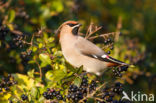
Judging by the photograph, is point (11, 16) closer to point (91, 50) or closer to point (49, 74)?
point (49, 74)

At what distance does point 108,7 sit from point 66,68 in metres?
3.28

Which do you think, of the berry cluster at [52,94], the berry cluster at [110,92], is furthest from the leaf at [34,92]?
the berry cluster at [110,92]

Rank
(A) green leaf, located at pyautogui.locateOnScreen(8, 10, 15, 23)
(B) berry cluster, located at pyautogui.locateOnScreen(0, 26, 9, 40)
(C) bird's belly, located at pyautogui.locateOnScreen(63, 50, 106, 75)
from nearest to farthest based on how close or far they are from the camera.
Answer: (C) bird's belly, located at pyautogui.locateOnScreen(63, 50, 106, 75) → (B) berry cluster, located at pyautogui.locateOnScreen(0, 26, 9, 40) → (A) green leaf, located at pyautogui.locateOnScreen(8, 10, 15, 23)

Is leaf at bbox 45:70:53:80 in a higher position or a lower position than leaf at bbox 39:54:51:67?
lower

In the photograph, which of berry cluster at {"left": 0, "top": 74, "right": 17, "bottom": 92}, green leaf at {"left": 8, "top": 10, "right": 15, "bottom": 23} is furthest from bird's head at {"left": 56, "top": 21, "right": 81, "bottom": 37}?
green leaf at {"left": 8, "top": 10, "right": 15, "bottom": 23}

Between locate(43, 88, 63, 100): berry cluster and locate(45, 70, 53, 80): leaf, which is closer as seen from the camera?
locate(43, 88, 63, 100): berry cluster

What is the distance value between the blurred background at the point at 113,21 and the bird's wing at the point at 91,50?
12.4 inches

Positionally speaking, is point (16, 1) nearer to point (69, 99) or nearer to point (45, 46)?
point (45, 46)

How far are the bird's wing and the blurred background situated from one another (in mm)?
315

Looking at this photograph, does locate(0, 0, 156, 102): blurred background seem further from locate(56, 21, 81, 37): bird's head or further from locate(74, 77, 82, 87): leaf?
locate(74, 77, 82, 87): leaf

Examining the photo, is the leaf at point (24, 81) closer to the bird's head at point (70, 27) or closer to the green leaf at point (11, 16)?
the bird's head at point (70, 27)

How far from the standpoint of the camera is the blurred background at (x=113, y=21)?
13.1ft

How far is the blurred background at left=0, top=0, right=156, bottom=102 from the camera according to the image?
3988 millimetres

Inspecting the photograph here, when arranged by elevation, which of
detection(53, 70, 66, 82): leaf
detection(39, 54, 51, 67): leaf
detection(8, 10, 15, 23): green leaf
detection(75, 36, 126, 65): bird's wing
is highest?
detection(8, 10, 15, 23): green leaf
